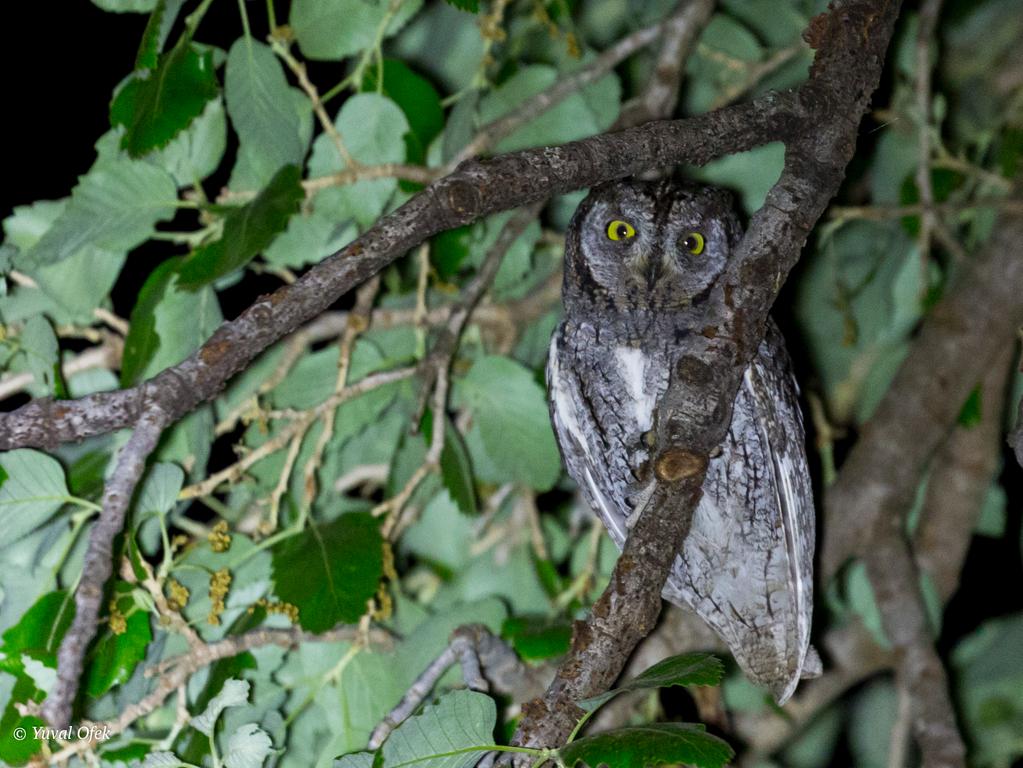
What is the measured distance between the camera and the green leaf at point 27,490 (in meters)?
1.38

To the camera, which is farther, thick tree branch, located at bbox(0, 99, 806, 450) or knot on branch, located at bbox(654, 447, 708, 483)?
knot on branch, located at bbox(654, 447, 708, 483)

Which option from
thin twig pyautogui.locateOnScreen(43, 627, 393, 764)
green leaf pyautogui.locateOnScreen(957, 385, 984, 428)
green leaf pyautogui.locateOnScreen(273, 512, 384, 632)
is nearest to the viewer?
thin twig pyautogui.locateOnScreen(43, 627, 393, 764)

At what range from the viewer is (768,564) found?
1837 millimetres

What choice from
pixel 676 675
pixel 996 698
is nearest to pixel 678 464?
pixel 676 675

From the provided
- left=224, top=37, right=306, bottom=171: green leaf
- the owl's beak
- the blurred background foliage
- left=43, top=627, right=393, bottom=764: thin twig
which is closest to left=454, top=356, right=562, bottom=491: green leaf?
the blurred background foliage

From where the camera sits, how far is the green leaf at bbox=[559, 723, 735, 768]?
3.19 ft

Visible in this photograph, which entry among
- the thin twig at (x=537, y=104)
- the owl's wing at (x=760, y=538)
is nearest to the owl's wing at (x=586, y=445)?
the owl's wing at (x=760, y=538)

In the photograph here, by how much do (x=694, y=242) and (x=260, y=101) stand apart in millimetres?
810

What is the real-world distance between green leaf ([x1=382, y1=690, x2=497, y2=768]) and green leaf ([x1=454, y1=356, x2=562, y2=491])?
797 millimetres

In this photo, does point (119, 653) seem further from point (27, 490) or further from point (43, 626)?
point (27, 490)

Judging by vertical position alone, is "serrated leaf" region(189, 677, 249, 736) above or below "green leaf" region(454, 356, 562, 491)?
below

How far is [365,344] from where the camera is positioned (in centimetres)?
196

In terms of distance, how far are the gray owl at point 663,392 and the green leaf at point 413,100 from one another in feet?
1.21

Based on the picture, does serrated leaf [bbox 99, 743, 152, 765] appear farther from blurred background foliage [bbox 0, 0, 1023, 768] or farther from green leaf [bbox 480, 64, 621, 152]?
green leaf [bbox 480, 64, 621, 152]
